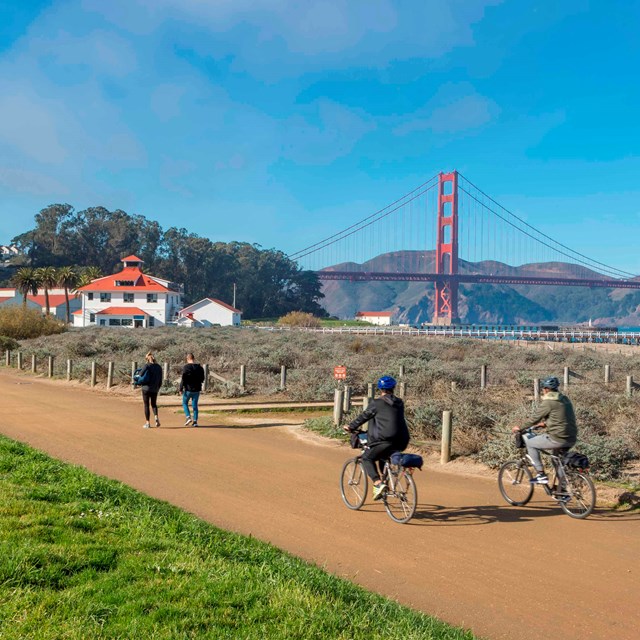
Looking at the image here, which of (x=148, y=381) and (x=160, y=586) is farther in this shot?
(x=148, y=381)

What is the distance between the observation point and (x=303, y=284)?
403ft

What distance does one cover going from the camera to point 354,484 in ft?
27.2

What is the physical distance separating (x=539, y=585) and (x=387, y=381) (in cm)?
271

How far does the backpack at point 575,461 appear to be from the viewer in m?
7.58

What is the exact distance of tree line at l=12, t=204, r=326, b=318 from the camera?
112 metres

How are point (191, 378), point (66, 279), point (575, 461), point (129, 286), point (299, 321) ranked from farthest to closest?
point (299, 321) < point (129, 286) < point (66, 279) < point (191, 378) < point (575, 461)

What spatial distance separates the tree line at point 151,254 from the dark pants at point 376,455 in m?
103

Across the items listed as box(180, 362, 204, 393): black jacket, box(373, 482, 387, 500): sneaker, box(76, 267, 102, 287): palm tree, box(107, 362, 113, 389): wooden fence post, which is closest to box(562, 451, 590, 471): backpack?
box(373, 482, 387, 500): sneaker

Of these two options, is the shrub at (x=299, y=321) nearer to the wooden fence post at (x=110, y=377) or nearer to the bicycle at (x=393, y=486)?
the wooden fence post at (x=110, y=377)

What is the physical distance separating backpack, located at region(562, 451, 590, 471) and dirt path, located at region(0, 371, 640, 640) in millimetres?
660

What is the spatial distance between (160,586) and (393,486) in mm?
3435

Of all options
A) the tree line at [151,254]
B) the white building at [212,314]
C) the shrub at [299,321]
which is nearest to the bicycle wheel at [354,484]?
the white building at [212,314]

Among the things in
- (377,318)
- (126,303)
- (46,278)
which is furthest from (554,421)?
(377,318)

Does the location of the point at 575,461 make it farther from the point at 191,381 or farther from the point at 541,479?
the point at 191,381
